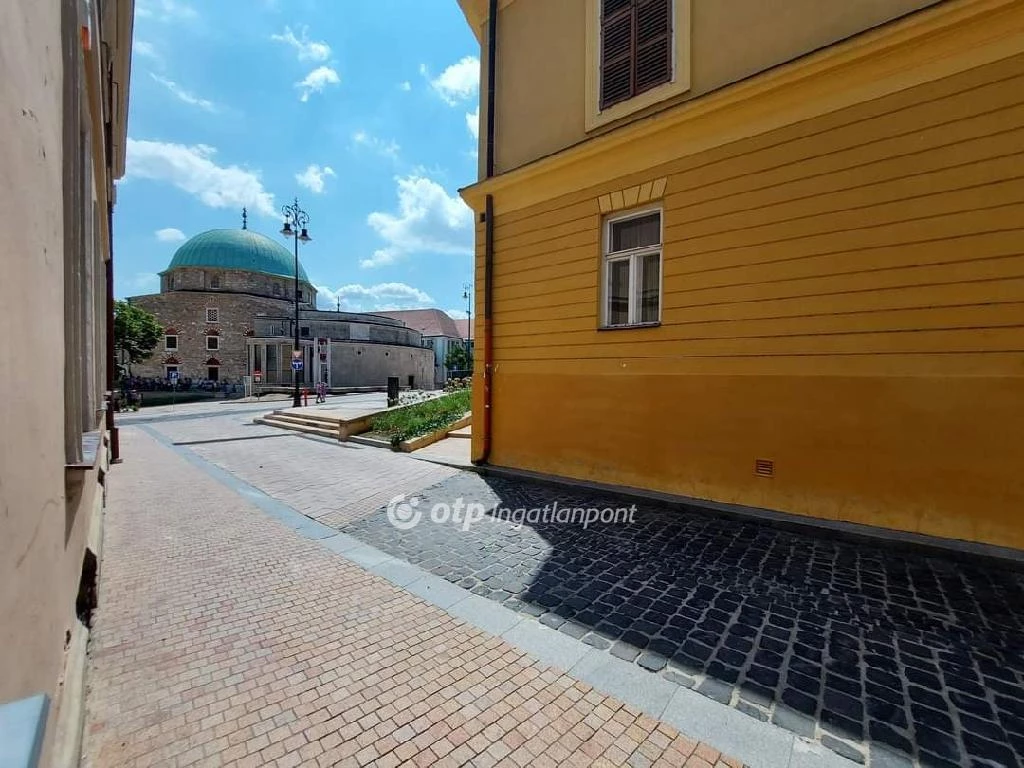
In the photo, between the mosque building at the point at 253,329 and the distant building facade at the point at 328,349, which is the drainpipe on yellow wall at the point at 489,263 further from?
the mosque building at the point at 253,329

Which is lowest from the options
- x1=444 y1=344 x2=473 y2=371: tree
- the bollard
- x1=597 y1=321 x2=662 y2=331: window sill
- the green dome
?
the bollard

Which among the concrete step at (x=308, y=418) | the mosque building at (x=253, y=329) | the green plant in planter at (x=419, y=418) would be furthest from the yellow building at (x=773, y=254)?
the mosque building at (x=253, y=329)

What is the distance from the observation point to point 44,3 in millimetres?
1838

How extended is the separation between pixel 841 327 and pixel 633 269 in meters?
2.88

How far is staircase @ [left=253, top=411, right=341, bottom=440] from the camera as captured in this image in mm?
14102

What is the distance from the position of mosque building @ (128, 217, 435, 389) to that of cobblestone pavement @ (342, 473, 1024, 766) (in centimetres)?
3491

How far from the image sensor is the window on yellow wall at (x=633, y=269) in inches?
271

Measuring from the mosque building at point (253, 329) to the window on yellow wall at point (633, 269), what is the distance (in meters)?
32.8

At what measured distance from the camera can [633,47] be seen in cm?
706

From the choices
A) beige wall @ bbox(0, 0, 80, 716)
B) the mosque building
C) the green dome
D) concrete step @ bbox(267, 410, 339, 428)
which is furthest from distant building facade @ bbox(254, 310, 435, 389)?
beige wall @ bbox(0, 0, 80, 716)

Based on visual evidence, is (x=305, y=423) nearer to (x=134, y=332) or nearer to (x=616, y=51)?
(x=616, y=51)

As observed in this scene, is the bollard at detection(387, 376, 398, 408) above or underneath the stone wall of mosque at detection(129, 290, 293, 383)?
underneath

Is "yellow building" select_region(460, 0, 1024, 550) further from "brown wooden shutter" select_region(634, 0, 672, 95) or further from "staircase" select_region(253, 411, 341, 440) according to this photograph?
"staircase" select_region(253, 411, 341, 440)

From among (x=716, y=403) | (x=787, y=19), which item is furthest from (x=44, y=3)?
(x=787, y=19)
